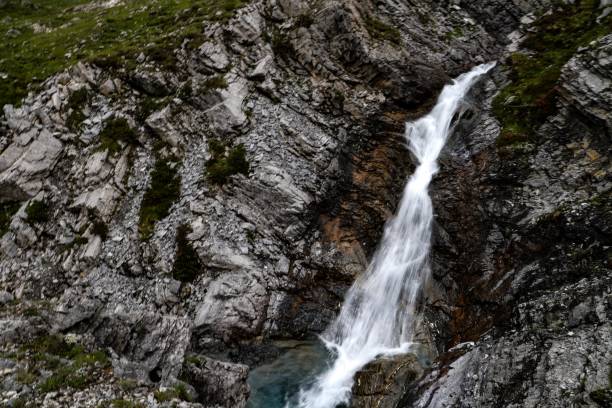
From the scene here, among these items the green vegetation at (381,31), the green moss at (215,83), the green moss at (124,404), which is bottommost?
the green moss at (124,404)

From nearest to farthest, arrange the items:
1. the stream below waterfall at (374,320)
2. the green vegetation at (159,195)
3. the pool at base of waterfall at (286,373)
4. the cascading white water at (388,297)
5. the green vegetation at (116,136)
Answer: the pool at base of waterfall at (286,373) → the stream below waterfall at (374,320) → the cascading white water at (388,297) → the green vegetation at (159,195) → the green vegetation at (116,136)

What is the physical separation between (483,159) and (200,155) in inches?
557

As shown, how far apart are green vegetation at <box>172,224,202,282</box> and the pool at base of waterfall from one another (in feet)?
15.2

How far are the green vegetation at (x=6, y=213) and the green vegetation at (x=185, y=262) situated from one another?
8457 mm

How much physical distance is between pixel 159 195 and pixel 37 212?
18.7 ft

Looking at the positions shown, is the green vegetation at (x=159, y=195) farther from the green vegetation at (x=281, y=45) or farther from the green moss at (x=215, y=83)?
the green vegetation at (x=281, y=45)

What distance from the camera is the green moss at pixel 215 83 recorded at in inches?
898

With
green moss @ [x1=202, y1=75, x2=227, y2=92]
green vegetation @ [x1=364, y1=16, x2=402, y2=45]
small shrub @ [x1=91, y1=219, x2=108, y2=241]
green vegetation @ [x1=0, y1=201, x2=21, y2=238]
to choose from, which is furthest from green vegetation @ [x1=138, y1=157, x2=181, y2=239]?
green vegetation @ [x1=364, y1=16, x2=402, y2=45]

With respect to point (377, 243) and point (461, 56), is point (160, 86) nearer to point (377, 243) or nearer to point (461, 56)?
point (377, 243)

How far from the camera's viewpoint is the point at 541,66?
Result: 80.7 feet

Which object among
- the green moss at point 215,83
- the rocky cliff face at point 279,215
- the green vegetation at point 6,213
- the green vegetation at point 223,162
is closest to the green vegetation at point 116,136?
the rocky cliff face at point 279,215

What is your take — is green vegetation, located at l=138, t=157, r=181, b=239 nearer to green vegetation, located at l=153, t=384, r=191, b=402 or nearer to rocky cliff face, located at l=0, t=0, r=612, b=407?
rocky cliff face, located at l=0, t=0, r=612, b=407

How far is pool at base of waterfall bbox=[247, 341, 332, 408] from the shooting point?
15289 mm

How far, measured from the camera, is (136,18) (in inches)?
1275
